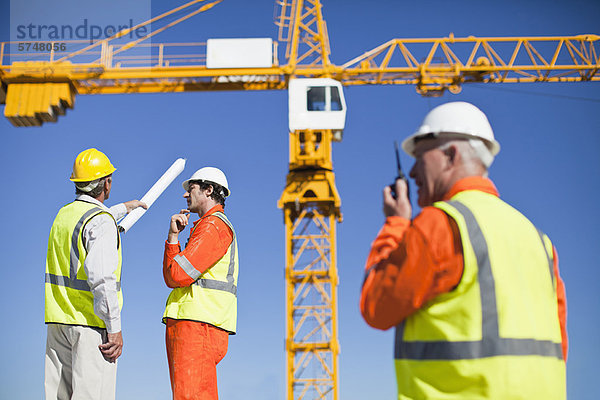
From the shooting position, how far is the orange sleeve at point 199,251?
14.6 ft

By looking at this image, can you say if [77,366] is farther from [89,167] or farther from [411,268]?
[411,268]

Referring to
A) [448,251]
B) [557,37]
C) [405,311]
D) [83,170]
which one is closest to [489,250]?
[448,251]

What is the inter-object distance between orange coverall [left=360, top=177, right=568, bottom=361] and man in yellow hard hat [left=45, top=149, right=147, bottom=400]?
2411 millimetres

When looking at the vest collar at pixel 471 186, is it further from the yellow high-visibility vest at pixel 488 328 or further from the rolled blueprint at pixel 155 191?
the rolled blueprint at pixel 155 191

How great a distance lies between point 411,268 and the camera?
6.73ft

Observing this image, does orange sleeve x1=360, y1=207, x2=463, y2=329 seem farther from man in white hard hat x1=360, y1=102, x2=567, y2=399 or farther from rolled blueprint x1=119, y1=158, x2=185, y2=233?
rolled blueprint x1=119, y1=158, x2=185, y2=233

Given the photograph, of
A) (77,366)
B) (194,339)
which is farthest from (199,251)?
(77,366)

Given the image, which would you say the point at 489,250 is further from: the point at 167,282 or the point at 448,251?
the point at 167,282

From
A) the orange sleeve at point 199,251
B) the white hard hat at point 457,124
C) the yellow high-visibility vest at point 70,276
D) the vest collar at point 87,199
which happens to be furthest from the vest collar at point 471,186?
the vest collar at point 87,199

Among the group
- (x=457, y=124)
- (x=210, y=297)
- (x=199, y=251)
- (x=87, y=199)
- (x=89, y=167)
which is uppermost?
(x=89, y=167)

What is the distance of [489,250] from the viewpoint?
2088 millimetres

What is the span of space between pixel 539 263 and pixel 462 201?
1.18 feet

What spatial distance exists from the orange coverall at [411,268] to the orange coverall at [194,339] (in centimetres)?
248

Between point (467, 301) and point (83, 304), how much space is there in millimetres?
2935
